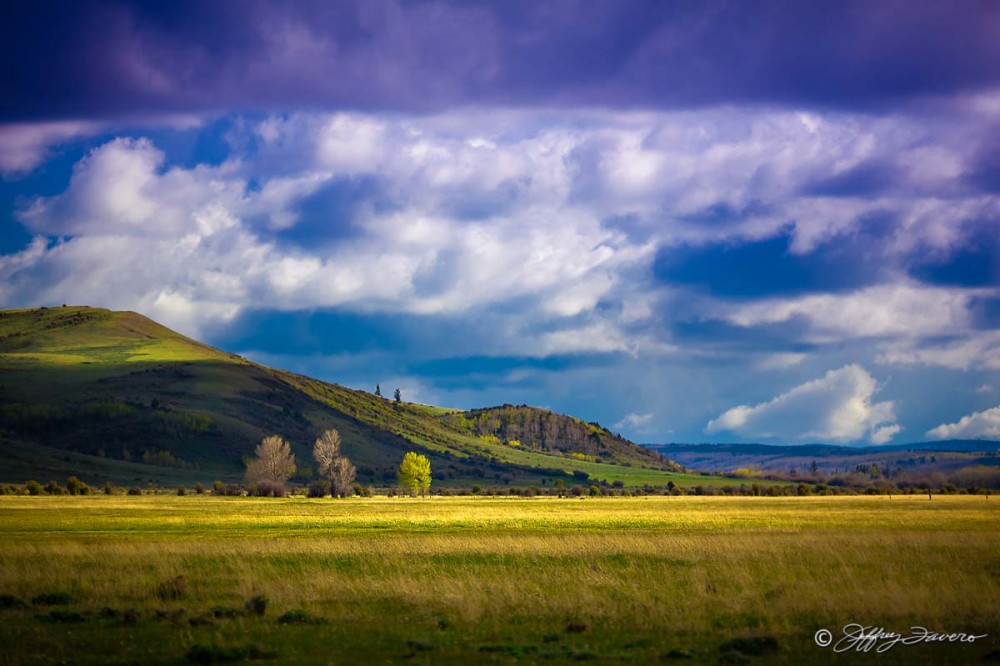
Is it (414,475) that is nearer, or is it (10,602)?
(10,602)

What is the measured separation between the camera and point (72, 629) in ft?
76.3

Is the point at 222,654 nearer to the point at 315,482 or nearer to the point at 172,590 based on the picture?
the point at 172,590

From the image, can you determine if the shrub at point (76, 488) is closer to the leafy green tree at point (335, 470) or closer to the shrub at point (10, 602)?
the leafy green tree at point (335, 470)

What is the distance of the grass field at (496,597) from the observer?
2050 centimetres

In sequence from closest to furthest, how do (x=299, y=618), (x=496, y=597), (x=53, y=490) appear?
1. (x=299, y=618)
2. (x=496, y=597)
3. (x=53, y=490)

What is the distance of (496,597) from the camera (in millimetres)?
27266

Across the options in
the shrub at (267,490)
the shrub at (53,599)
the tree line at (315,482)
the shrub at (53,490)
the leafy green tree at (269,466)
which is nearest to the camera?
the shrub at (53,599)

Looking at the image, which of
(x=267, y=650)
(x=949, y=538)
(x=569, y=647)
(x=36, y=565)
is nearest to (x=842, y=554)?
(x=949, y=538)

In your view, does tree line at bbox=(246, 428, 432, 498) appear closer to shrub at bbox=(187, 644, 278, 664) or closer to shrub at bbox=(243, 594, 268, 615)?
shrub at bbox=(243, 594, 268, 615)

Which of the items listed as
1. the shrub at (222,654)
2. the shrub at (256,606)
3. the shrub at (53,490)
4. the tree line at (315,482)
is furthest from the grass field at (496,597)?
the tree line at (315,482)

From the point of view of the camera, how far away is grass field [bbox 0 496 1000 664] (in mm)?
20500

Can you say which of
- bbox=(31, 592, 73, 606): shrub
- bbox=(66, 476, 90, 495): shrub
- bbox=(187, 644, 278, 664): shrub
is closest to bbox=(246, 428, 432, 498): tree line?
bbox=(66, 476, 90, 495): shrub

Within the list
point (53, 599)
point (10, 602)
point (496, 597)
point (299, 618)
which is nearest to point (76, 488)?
point (53, 599)

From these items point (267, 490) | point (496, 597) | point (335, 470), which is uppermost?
point (335, 470)
